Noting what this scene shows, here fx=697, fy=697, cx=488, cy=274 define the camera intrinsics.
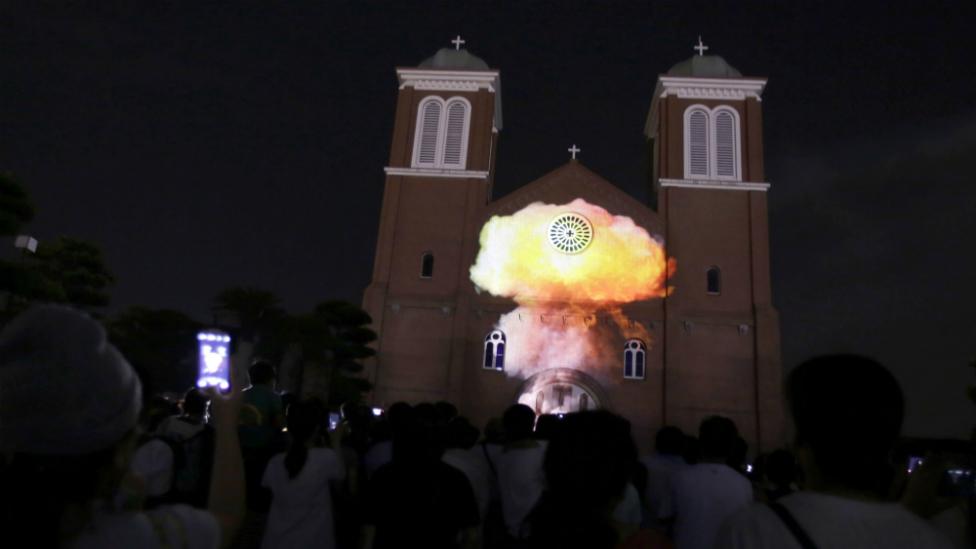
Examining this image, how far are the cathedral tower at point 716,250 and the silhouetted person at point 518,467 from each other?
796 inches

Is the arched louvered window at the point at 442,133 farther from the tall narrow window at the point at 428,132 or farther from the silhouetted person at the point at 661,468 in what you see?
the silhouetted person at the point at 661,468

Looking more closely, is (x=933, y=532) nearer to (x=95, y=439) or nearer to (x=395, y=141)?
(x=95, y=439)

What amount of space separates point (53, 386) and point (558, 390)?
80.0 feet

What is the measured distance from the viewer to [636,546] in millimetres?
2717

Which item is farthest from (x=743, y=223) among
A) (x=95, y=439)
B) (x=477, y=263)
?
(x=95, y=439)

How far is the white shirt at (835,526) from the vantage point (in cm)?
181

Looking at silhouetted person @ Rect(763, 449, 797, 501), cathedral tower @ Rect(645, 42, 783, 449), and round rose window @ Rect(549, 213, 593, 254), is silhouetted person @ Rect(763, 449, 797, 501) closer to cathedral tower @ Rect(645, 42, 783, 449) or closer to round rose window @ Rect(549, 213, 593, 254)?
cathedral tower @ Rect(645, 42, 783, 449)

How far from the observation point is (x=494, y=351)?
25.9 m

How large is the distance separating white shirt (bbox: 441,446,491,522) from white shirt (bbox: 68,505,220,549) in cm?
358

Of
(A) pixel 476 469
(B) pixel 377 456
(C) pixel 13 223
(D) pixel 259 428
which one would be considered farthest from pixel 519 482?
(C) pixel 13 223

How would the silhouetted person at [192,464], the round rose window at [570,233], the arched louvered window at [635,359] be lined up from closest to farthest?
the silhouetted person at [192,464], the arched louvered window at [635,359], the round rose window at [570,233]

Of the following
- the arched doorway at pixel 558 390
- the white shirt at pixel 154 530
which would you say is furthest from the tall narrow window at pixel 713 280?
the white shirt at pixel 154 530

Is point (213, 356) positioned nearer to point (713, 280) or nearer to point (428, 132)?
point (713, 280)

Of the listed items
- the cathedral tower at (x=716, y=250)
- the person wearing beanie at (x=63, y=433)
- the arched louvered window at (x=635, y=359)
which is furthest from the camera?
the arched louvered window at (x=635, y=359)
